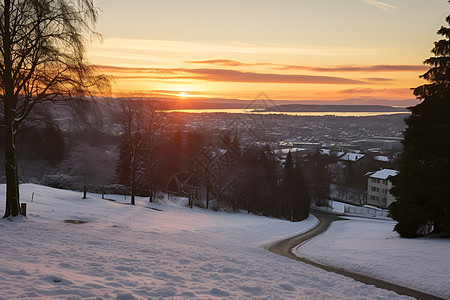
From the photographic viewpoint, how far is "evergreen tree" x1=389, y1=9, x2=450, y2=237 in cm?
2064

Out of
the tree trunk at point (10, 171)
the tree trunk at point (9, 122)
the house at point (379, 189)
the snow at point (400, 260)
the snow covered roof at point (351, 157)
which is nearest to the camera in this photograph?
the snow at point (400, 260)

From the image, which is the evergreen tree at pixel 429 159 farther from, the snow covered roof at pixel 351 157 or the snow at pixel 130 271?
the snow covered roof at pixel 351 157

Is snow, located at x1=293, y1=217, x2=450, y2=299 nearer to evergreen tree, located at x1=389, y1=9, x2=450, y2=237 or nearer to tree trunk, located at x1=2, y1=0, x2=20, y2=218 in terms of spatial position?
evergreen tree, located at x1=389, y1=9, x2=450, y2=237

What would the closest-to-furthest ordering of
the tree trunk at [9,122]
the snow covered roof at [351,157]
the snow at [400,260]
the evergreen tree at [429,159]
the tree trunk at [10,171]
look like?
the snow at [400,260], the tree trunk at [9,122], the tree trunk at [10,171], the evergreen tree at [429,159], the snow covered roof at [351,157]

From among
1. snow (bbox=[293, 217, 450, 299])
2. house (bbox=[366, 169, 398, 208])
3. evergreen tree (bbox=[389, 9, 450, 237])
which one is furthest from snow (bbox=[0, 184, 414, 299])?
house (bbox=[366, 169, 398, 208])

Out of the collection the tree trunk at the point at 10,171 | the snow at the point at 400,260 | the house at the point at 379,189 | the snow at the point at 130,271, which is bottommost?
the house at the point at 379,189

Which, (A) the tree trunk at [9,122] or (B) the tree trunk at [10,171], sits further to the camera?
(B) the tree trunk at [10,171]

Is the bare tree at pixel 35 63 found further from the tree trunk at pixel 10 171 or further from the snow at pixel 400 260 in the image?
the snow at pixel 400 260

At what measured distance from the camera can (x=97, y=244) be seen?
13.4 meters

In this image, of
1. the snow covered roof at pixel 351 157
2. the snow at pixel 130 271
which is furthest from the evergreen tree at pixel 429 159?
the snow covered roof at pixel 351 157

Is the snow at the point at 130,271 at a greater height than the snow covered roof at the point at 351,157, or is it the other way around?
the snow covered roof at the point at 351,157

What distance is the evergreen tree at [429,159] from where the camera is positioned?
20.6 m

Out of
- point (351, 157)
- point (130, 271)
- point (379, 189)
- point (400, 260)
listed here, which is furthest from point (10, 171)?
point (351, 157)

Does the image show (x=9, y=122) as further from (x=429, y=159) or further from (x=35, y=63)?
(x=429, y=159)
